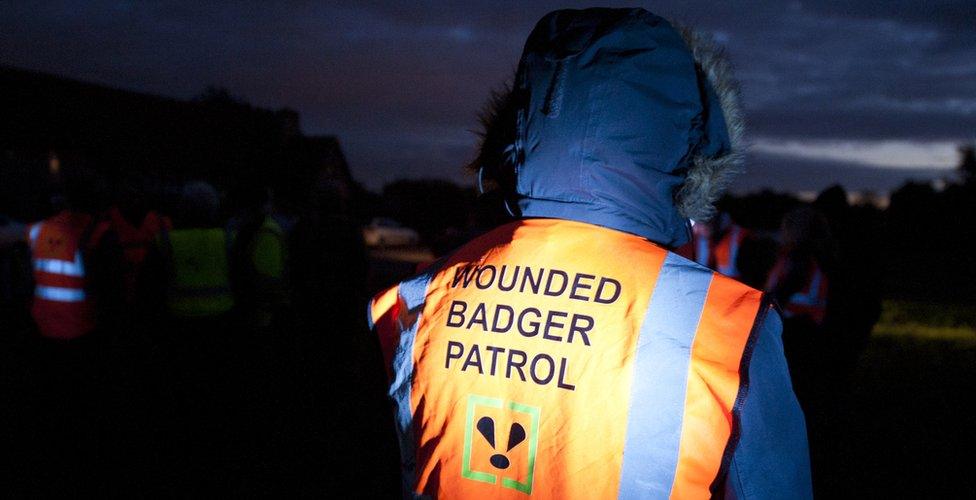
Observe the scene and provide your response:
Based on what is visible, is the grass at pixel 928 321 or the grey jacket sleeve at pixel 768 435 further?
the grass at pixel 928 321

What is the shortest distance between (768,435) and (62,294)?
4873mm

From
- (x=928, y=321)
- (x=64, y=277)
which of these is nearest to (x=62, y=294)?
(x=64, y=277)

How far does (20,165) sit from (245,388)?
26828 mm

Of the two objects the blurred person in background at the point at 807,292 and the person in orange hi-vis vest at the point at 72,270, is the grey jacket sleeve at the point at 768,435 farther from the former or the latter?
the person in orange hi-vis vest at the point at 72,270

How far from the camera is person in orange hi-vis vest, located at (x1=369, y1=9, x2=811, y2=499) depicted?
1057 millimetres

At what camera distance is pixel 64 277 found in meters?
4.29

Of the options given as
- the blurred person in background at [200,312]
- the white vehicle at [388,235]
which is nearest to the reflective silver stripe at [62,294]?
the blurred person in background at [200,312]

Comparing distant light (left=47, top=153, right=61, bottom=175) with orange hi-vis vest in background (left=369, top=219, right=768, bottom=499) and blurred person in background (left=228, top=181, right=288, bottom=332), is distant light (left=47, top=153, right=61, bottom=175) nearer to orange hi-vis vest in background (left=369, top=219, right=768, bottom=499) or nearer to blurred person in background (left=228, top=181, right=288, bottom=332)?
blurred person in background (left=228, top=181, right=288, bottom=332)

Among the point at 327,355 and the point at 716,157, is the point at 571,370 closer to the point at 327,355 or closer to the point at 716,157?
the point at 716,157

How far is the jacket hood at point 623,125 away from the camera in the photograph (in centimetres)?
121

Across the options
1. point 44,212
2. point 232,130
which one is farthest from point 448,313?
point 232,130

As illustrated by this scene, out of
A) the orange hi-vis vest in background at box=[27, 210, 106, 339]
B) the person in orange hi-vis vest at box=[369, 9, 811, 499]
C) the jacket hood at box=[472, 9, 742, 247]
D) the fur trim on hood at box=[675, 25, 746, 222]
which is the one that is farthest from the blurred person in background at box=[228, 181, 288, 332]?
the fur trim on hood at box=[675, 25, 746, 222]

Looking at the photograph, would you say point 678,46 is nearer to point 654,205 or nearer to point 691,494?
point 654,205

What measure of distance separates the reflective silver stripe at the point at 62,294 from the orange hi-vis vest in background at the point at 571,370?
405 centimetres
